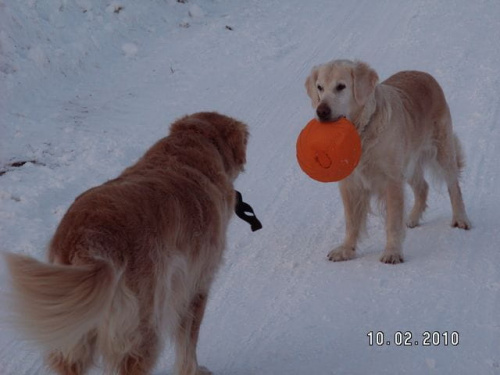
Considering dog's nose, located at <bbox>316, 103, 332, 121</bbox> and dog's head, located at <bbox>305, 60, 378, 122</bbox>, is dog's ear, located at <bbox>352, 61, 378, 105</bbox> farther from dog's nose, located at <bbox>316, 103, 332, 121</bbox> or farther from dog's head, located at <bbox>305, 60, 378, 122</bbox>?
dog's nose, located at <bbox>316, 103, 332, 121</bbox>

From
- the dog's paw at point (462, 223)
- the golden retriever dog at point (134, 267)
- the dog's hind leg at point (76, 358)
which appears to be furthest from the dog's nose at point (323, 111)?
the dog's hind leg at point (76, 358)

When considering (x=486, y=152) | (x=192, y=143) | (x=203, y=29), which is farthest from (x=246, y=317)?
(x=203, y=29)

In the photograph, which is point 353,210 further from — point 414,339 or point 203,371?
point 203,371

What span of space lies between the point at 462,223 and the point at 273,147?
2.13 metres

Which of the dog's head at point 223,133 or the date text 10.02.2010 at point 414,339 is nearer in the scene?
the dog's head at point 223,133

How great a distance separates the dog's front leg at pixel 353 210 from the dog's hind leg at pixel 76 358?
2.73 m

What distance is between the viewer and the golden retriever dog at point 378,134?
4.95 meters

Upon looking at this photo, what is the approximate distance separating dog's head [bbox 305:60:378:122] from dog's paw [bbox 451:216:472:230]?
1299mm

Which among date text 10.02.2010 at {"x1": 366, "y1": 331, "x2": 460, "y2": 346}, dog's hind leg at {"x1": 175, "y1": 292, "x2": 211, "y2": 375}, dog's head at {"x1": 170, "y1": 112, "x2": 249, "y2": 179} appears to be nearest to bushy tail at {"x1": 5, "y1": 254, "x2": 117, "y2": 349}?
dog's hind leg at {"x1": 175, "y1": 292, "x2": 211, "y2": 375}

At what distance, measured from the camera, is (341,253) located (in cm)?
516

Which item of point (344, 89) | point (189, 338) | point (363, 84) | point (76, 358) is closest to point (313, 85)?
point (344, 89)

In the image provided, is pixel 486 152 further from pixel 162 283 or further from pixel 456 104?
pixel 162 283

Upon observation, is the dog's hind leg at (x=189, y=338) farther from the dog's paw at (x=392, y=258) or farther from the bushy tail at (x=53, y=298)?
the dog's paw at (x=392, y=258)

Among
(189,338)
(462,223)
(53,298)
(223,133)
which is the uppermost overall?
(53,298)
